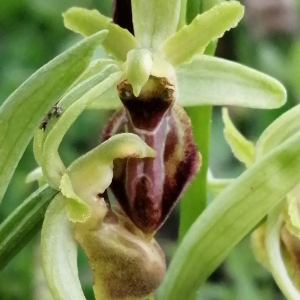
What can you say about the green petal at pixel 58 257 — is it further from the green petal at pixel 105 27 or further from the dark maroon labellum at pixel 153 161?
the green petal at pixel 105 27

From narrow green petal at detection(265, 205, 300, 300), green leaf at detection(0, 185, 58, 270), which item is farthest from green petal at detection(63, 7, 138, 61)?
narrow green petal at detection(265, 205, 300, 300)

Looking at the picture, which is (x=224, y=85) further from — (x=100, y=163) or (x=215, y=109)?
(x=215, y=109)

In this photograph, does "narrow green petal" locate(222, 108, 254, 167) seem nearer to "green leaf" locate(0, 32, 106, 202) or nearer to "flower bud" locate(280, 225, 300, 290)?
"flower bud" locate(280, 225, 300, 290)

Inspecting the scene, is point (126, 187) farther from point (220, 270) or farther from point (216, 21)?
point (220, 270)

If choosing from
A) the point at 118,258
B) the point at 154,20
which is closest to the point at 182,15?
the point at 154,20

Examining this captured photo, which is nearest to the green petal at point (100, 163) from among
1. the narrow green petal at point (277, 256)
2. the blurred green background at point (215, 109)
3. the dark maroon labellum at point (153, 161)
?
the dark maroon labellum at point (153, 161)

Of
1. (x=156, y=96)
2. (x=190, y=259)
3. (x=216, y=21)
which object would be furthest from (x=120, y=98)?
(x=190, y=259)

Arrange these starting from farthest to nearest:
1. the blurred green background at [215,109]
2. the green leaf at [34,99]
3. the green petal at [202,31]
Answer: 1. the blurred green background at [215,109]
2. the green petal at [202,31]
3. the green leaf at [34,99]
